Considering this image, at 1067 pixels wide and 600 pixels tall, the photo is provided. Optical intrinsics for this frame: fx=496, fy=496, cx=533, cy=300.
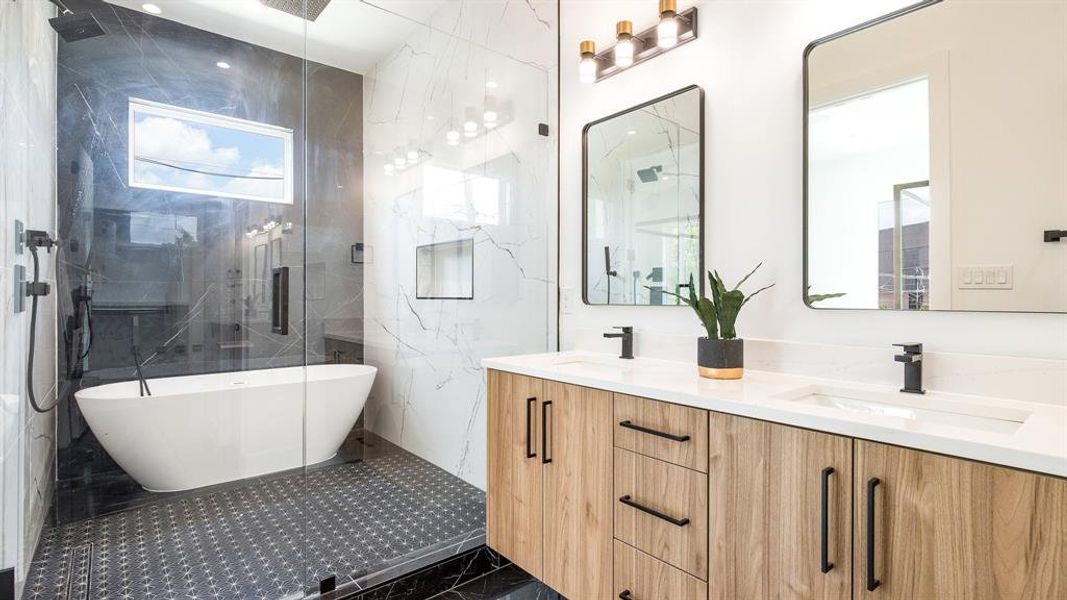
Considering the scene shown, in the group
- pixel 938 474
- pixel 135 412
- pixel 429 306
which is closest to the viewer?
pixel 938 474

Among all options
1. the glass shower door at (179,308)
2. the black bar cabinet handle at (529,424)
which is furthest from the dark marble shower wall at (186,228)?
the black bar cabinet handle at (529,424)

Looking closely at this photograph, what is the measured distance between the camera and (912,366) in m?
1.30

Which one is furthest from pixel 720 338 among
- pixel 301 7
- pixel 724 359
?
pixel 301 7

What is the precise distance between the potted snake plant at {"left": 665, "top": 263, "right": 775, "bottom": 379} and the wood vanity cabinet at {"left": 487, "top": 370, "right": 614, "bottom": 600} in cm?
35

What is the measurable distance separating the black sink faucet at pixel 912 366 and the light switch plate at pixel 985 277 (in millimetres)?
193

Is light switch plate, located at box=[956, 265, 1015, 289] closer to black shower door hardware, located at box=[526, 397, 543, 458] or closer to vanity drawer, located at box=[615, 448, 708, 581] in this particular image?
vanity drawer, located at box=[615, 448, 708, 581]

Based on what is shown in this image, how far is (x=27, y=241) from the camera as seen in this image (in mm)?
1566

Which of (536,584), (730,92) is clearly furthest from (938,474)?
(536,584)

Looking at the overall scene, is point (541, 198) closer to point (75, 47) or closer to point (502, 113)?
point (502, 113)

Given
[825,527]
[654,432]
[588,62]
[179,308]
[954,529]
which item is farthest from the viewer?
[588,62]

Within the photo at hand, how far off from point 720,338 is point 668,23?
1.19 m

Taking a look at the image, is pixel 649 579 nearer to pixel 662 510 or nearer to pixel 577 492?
pixel 662 510

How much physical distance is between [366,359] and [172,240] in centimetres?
87

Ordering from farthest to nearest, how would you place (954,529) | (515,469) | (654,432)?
(515,469)
(654,432)
(954,529)
